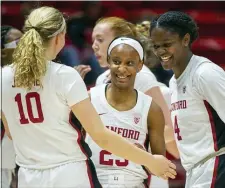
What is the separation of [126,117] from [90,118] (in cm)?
55

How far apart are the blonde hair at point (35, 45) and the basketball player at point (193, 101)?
1.92ft

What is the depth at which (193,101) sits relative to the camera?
140 inches

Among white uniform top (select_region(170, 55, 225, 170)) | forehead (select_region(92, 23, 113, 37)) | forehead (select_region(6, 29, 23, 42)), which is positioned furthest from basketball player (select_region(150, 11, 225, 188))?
forehead (select_region(6, 29, 23, 42))

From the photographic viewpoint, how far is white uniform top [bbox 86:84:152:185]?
3.83 metres

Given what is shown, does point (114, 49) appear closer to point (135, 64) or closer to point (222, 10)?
point (135, 64)

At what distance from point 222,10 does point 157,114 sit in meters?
4.94

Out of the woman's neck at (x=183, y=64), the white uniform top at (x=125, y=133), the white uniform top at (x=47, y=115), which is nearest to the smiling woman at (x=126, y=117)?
the white uniform top at (x=125, y=133)

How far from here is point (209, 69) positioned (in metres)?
3.46

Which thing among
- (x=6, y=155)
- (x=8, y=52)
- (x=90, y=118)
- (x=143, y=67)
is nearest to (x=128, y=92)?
(x=90, y=118)

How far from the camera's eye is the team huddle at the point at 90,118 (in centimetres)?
340

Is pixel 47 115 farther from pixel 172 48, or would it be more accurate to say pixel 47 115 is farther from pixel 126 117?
pixel 172 48

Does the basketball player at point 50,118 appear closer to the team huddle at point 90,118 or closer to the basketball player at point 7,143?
the team huddle at point 90,118

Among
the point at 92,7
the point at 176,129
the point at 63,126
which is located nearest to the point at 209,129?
the point at 176,129

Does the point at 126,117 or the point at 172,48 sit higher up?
the point at 172,48
